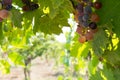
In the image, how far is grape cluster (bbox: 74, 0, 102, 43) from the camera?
754 millimetres

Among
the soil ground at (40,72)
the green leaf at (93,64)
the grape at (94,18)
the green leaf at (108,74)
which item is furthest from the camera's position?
the soil ground at (40,72)

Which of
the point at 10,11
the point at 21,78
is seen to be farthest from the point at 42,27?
the point at 21,78

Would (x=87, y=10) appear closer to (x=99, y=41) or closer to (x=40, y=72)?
(x=99, y=41)

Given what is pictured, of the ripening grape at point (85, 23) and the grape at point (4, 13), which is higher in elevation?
the grape at point (4, 13)

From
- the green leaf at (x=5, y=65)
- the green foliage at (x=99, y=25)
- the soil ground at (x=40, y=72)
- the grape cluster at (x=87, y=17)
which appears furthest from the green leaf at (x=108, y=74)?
the soil ground at (x=40, y=72)

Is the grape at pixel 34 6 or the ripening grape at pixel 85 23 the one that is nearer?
the ripening grape at pixel 85 23

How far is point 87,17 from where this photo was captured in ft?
2.50

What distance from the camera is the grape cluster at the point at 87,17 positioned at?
29.7 inches

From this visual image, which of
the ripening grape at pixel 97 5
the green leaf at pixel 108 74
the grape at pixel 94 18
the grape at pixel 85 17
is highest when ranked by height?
the ripening grape at pixel 97 5

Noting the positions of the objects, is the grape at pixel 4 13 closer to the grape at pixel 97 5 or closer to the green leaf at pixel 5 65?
the grape at pixel 97 5

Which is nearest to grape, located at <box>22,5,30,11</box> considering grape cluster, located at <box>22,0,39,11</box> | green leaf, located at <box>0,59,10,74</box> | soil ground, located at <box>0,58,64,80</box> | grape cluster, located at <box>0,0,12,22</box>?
grape cluster, located at <box>22,0,39,11</box>

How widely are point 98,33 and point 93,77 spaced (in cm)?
14

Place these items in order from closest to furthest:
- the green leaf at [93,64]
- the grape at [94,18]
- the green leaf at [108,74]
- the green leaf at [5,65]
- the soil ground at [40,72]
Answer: the grape at [94,18]
the green leaf at [108,74]
the green leaf at [93,64]
the green leaf at [5,65]
the soil ground at [40,72]

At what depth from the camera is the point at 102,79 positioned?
0.87 m
